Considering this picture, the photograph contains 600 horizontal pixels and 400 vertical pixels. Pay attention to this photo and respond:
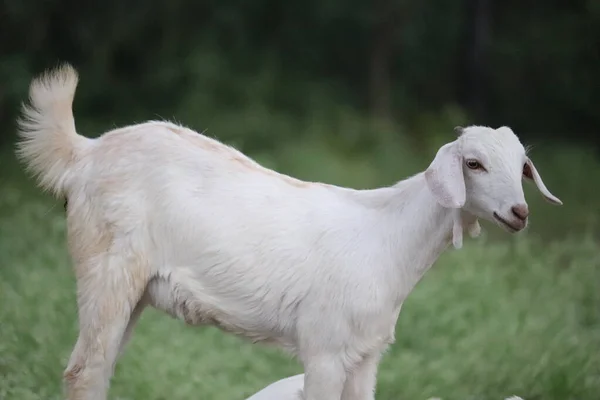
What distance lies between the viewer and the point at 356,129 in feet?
39.9

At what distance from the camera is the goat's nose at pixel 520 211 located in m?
3.64

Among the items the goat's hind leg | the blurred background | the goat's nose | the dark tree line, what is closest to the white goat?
the goat's hind leg

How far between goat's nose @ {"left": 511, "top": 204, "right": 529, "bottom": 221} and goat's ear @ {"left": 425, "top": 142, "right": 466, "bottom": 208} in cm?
18

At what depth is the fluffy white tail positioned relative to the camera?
4328mm

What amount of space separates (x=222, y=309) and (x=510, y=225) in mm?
1148

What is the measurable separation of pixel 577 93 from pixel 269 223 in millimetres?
9479

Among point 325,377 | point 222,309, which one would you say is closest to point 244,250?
point 222,309

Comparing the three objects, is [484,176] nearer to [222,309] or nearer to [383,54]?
[222,309]

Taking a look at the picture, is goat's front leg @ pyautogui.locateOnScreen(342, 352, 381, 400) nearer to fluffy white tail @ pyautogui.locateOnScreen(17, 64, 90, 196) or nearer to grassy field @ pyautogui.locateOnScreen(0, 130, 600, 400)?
fluffy white tail @ pyautogui.locateOnScreen(17, 64, 90, 196)

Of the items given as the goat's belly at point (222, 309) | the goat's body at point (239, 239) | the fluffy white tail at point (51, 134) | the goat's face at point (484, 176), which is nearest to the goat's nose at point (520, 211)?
the goat's face at point (484, 176)

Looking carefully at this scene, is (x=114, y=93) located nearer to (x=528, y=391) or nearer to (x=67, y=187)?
(x=528, y=391)

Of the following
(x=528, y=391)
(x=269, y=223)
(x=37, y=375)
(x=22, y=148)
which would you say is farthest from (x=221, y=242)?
(x=528, y=391)

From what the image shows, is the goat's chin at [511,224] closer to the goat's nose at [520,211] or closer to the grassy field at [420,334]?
the goat's nose at [520,211]

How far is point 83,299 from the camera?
13.6 ft
